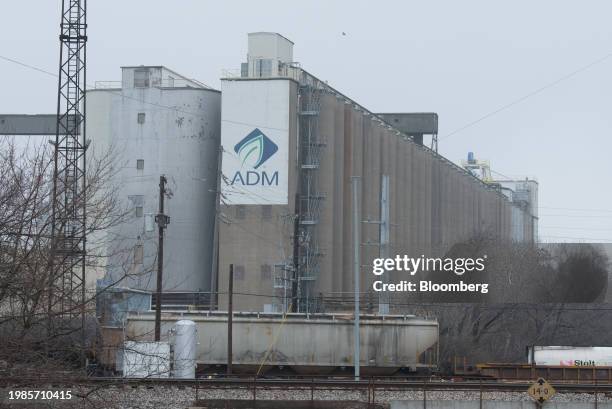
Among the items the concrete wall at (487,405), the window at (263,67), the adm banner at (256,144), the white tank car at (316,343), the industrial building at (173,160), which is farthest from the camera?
the window at (263,67)

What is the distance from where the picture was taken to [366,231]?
8219cm

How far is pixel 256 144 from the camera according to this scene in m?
71.6

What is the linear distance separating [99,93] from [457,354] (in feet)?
117

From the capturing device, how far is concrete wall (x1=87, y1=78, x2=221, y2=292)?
244 ft

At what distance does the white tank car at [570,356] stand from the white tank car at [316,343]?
714cm

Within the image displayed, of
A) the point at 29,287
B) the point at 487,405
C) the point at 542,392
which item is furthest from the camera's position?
the point at 487,405

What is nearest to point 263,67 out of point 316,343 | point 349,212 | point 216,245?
point 349,212

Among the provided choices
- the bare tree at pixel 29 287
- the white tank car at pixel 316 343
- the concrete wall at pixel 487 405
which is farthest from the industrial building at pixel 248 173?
the bare tree at pixel 29 287

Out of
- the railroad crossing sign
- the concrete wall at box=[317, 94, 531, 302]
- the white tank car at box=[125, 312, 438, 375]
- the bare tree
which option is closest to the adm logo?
the concrete wall at box=[317, 94, 531, 302]

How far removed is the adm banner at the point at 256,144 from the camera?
235 feet

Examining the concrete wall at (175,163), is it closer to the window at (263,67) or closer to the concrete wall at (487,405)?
the window at (263,67)

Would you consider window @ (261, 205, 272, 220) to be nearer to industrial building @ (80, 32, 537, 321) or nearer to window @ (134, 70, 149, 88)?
industrial building @ (80, 32, 537, 321)

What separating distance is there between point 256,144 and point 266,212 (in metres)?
4.89

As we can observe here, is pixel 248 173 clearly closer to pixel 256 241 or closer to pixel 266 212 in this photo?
pixel 266 212
